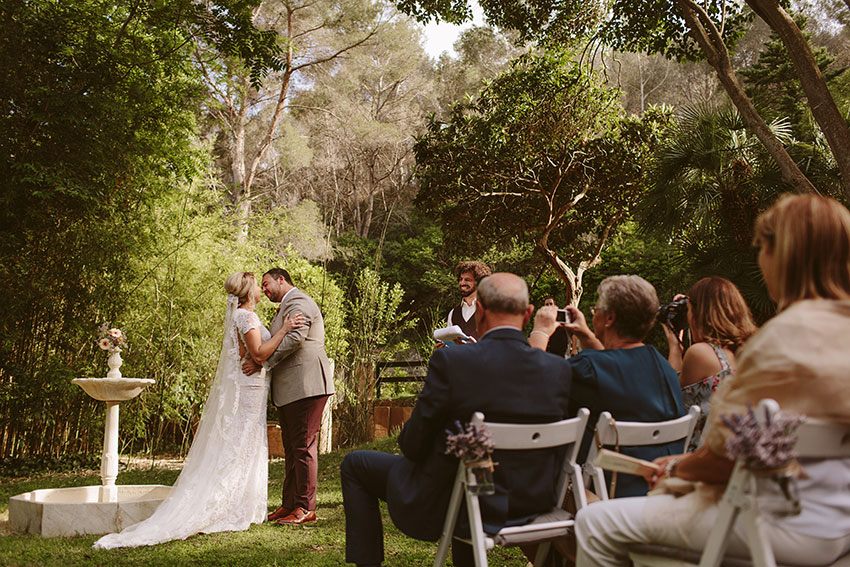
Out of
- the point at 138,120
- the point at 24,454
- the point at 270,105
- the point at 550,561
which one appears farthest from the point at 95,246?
the point at 270,105

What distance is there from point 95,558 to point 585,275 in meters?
11.9

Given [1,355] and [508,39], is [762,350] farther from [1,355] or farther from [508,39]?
[508,39]

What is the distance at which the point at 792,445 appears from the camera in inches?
58.4

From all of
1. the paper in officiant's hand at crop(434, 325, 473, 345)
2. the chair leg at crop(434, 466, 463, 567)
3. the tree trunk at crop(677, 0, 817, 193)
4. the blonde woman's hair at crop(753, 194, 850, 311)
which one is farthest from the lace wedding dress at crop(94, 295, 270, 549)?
the tree trunk at crop(677, 0, 817, 193)

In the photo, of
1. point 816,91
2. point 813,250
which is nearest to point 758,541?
point 813,250

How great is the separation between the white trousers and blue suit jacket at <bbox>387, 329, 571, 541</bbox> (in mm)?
437

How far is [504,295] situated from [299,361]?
8.75 feet

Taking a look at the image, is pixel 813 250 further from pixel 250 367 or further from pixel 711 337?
pixel 250 367

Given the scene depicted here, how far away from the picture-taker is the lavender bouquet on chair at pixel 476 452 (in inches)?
86.0

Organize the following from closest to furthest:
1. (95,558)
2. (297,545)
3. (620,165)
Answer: (95,558) < (297,545) < (620,165)

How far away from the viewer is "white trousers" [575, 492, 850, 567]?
64.4 inches

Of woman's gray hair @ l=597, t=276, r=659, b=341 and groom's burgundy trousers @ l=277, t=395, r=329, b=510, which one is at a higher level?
woman's gray hair @ l=597, t=276, r=659, b=341

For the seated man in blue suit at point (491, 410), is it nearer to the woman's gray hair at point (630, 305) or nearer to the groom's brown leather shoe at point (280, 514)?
the woman's gray hair at point (630, 305)

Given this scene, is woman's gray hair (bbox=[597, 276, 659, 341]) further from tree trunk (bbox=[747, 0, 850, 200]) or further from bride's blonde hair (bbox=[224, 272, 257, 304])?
tree trunk (bbox=[747, 0, 850, 200])
